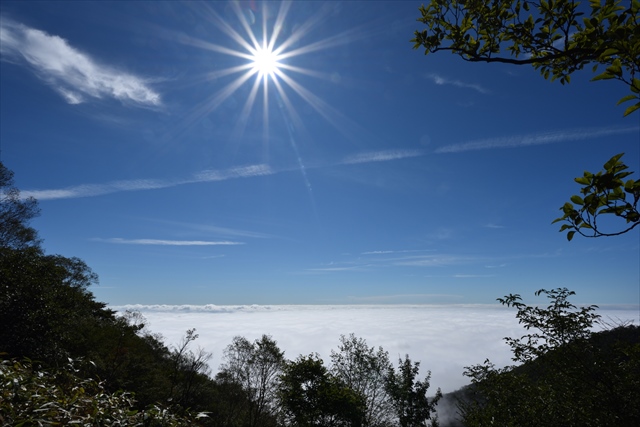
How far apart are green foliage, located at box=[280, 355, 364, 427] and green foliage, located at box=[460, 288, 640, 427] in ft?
40.6

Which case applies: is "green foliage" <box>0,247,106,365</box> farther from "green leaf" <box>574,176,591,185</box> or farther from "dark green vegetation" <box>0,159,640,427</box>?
"green leaf" <box>574,176,591,185</box>

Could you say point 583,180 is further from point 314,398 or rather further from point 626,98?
point 314,398

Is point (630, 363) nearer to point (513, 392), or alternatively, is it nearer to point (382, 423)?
point (513, 392)

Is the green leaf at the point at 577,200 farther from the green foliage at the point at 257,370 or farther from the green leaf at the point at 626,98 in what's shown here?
the green foliage at the point at 257,370

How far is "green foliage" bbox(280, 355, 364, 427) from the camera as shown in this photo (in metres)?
20.1

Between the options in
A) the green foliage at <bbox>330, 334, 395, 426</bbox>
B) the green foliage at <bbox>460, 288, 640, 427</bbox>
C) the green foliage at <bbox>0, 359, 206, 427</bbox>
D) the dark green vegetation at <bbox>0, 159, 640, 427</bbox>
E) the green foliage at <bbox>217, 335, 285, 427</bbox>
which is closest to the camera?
the green foliage at <bbox>0, 359, 206, 427</bbox>

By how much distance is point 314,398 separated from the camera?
2078 cm

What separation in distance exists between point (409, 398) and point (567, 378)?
36171 mm

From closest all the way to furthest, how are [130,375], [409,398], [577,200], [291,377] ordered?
[577,200] < [291,377] < [130,375] < [409,398]

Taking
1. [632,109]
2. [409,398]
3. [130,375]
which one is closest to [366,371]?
[409,398]

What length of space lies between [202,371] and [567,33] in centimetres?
5692

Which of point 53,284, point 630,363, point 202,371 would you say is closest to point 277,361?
point 202,371

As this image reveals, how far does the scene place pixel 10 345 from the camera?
13.4 metres

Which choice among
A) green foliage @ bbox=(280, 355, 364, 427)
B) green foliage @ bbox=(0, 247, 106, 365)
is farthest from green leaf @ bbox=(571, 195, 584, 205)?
green foliage @ bbox=(280, 355, 364, 427)
